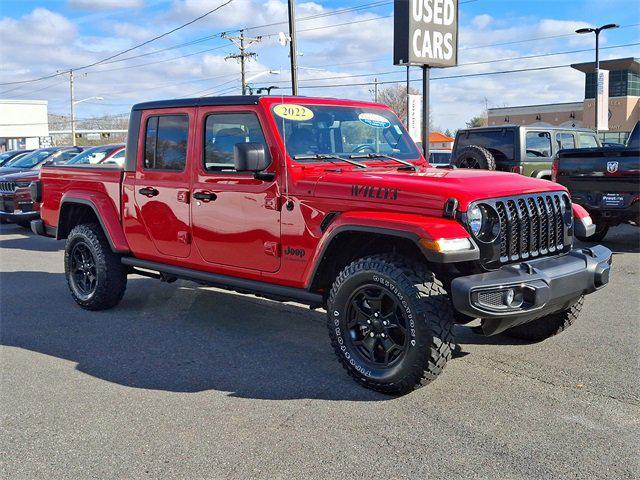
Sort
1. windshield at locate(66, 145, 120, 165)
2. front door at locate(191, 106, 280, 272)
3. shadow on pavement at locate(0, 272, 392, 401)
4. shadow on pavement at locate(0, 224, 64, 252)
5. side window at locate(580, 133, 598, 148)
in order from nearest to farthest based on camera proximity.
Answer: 1. shadow on pavement at locate(0, 272, 392, 401)
2. front door at locate(191, 106, 280, 272)
3. shadow on pavement at locate(0, 224, 64, 252)
4. windshield at locate(66, 145, 120, 165)
5. side window at locate(580, 133, 598, 148)

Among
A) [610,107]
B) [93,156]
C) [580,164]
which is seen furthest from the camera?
[610,107]

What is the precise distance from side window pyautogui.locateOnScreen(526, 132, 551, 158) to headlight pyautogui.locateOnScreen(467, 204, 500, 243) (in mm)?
8966

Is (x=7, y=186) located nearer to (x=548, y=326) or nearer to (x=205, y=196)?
(x=205, y=196)

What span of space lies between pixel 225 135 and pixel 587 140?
10721 mm

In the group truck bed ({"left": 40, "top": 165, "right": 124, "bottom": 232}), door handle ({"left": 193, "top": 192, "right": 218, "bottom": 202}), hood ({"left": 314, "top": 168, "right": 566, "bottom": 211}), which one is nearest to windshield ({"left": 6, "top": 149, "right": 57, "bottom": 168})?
truck bed ({"left": 40, "top": 165, "right": 124, "bottom": 232})

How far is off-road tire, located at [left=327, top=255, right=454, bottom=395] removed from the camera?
12.3ft

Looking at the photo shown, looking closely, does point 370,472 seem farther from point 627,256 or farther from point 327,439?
point 627,256

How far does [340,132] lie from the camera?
5066 millimetres

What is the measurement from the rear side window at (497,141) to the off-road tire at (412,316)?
30.0 feet

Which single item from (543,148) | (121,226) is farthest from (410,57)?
(121,226)

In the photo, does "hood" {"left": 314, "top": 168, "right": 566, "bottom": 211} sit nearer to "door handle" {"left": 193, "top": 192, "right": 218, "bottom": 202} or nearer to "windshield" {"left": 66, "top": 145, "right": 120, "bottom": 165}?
"door handle" {"left": 193, "top": 192, "right": 218, "bottom": 202}

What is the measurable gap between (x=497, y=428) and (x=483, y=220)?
1227 millimetres

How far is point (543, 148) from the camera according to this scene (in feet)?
41.1

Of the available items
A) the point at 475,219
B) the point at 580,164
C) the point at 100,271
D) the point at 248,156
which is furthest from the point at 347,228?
the point at 580,164
